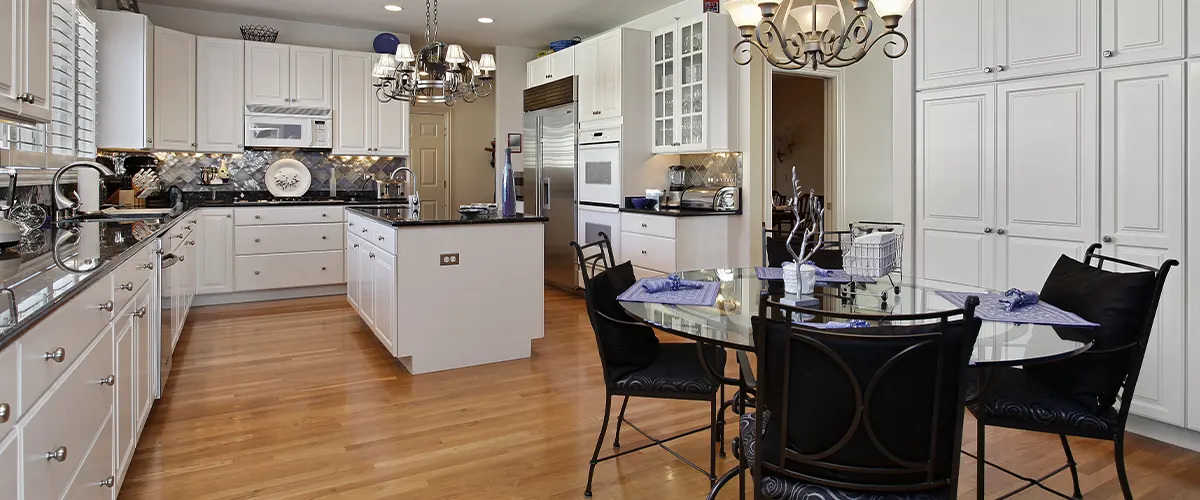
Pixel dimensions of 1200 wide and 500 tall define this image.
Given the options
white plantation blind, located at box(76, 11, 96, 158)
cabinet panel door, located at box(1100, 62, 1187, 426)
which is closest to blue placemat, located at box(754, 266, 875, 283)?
cabinet panel door, located at box(1100, 62, 1187, 426)

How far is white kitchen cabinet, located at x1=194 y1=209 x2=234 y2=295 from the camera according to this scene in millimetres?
6164

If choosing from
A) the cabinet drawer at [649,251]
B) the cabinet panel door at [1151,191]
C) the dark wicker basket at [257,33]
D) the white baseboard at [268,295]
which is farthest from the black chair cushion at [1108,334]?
the dark wicker basket at [257,33]

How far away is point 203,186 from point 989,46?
245 inches

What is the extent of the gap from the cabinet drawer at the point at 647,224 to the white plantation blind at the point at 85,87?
12.9ft

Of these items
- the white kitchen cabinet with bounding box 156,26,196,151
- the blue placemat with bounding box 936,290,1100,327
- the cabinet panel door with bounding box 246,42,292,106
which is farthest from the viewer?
the cabinet panel door with bounding box 246,42,292,106

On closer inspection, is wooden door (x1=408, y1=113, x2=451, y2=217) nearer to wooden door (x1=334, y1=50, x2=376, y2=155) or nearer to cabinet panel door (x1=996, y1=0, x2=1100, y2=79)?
wooden door (x1=334, y1=50, x2=376, y2=155)

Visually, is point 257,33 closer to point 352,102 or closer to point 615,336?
point 352,102

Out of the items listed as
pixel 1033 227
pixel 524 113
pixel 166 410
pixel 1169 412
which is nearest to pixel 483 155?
pixel 524 113

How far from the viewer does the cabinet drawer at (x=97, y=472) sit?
178cm

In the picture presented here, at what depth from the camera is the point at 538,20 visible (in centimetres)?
687

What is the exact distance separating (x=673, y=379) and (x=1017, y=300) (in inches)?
41.3

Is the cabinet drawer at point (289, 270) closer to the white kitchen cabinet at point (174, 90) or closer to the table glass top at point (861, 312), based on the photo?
the white kitchen cabinet at point (174, 90)

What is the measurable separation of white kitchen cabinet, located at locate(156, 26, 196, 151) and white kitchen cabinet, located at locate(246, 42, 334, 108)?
0.45 metres

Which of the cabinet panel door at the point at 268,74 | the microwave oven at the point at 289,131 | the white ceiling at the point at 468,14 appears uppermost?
the white ceiling at the point at 468,14
